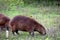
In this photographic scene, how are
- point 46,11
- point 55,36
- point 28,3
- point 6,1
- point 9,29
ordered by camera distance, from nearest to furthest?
point 55,36 → point 9,29 → point 46,11 → point 6,1 → point 28,3

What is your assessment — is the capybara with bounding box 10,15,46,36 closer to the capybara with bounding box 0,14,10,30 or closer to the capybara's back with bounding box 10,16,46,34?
the capybara's back with bounding box 10,16,46,34

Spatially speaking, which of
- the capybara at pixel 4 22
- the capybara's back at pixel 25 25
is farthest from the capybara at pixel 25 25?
the capybara at pixel 4 22

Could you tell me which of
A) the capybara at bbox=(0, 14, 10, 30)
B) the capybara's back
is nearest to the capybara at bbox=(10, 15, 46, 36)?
the capybara's back

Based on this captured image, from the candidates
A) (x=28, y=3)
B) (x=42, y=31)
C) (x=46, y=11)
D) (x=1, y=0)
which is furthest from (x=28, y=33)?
(x=28, y=3)

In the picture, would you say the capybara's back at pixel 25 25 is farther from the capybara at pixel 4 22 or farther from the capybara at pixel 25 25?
the capybara at pixel 4 22

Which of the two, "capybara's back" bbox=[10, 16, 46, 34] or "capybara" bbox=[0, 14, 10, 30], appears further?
"capybara" bbox=[0, 14, 10, 30]

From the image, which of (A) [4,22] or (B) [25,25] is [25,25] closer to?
(B) [25,25]

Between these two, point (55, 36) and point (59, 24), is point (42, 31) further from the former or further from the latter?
point (59, 24)

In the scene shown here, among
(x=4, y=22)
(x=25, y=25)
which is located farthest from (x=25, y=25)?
(x=4, y=22)

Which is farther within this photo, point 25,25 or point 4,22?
point 4,22

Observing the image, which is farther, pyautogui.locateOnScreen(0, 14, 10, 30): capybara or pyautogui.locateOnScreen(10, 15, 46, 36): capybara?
pyautogui.locateOnScreen(0, 14, 10, 30): capybara

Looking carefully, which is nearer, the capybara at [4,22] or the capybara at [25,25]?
the capybara at [25,25]

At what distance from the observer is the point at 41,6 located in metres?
19.2

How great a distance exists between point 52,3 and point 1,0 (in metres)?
4.07
